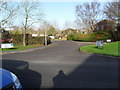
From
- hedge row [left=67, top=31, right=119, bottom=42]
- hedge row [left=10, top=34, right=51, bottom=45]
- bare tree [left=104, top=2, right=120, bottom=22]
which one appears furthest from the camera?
hedge row [left=67, top=31, right=119, bottom=42]

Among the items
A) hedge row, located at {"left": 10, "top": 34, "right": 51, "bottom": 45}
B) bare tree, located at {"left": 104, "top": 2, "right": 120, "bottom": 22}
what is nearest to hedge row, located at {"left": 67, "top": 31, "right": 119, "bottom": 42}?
bare tree, located at {"left": 104, "top": 2, "right": 120, "bottom": 22}

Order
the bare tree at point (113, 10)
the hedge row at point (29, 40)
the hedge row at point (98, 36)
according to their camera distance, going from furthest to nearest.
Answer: the hedge row at point (98, 36) < the bare tree at point (113, 10) < the hedge row at point (29, 40)

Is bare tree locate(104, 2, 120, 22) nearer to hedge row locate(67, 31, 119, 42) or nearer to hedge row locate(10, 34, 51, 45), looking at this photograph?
hedge row locate(67, 31, 119, 42)

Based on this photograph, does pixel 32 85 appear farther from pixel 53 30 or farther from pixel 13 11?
pixel 53 30

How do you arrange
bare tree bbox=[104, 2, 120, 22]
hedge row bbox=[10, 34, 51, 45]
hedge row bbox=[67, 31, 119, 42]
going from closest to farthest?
hedge row bbox=[10, 34, 51, 45] < bare tree bbox=[104, 2, 120, 22] < hedge row bbox=[67, 31, 119, 42]

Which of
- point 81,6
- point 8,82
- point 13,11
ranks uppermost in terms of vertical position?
point 81,6

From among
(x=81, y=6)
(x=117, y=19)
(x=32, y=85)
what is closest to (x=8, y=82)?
(x=32, y=85)

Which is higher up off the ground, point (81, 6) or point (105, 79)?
point (81, 6)

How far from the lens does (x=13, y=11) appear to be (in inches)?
792

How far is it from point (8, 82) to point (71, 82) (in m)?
2.66

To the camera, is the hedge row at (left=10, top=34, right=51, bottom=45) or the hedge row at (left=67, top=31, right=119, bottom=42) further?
the hedge row at (left=67, top=31, right=119, bottom=42)

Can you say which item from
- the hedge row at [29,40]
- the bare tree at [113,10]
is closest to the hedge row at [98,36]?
the bare tree at [113,10]

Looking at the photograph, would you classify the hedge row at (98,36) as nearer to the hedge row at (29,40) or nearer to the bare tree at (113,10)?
the bare tree at (113,10)

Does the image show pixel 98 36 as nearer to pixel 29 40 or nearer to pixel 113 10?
pixel 113 10
